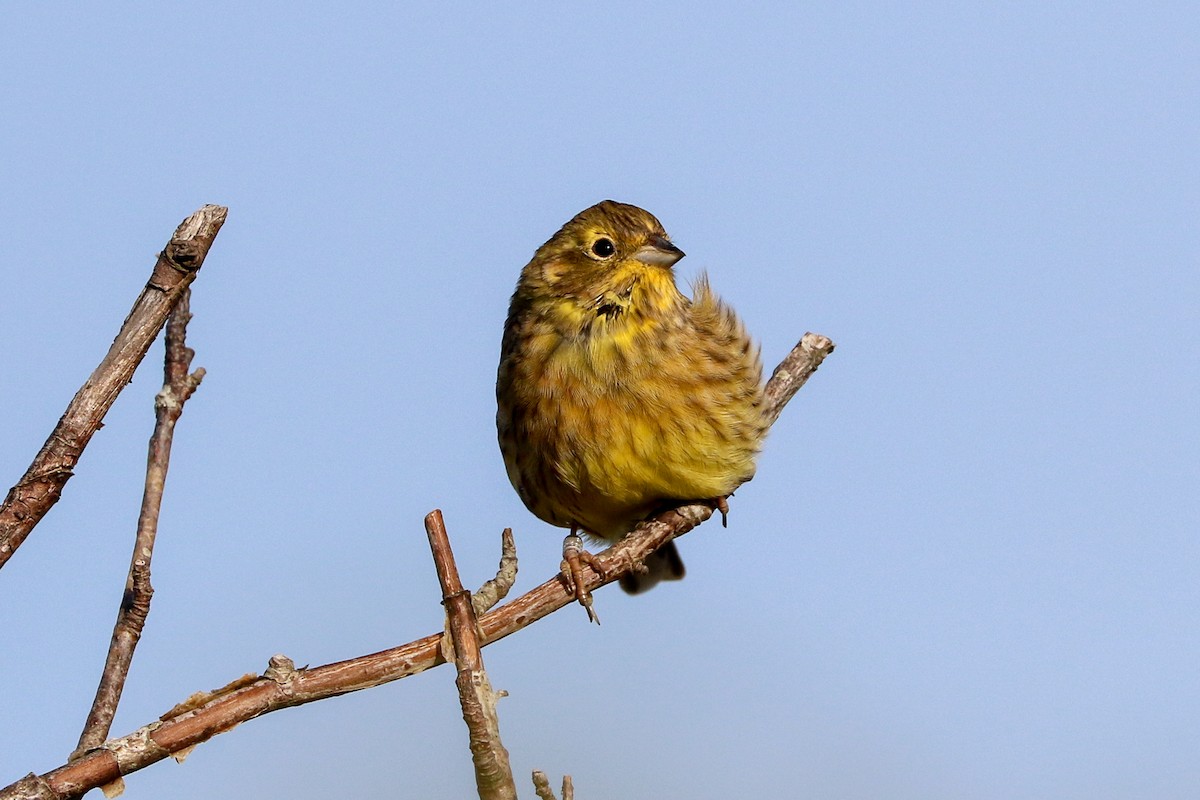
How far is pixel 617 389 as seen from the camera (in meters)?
5.50

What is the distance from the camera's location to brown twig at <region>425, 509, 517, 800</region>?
8.26 ft

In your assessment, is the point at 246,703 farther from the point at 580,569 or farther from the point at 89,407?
the point at 580,569

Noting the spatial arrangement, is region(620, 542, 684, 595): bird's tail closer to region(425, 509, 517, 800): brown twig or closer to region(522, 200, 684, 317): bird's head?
region(522, 200, 684, 317): bird's head

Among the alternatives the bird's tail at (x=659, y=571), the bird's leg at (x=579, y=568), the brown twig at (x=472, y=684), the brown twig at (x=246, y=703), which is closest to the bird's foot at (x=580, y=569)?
the bird's leg at (x=579, y=568)

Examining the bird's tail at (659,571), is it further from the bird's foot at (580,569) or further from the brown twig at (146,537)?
the brown twig at (146,537)

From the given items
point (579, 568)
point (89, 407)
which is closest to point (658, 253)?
point (579, 568)

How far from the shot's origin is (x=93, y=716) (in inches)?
126

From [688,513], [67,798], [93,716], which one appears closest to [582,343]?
[688,513]

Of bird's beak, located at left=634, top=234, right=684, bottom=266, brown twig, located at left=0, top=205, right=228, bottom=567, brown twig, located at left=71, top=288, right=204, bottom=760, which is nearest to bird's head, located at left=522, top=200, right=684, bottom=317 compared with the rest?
bird's beak, located at left=634, top=234, right=684, bottom=266

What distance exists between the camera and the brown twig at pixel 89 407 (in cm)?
270

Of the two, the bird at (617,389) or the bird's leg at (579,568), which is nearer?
the bird's leg at (579,568)

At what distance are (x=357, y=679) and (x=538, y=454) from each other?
2.53m

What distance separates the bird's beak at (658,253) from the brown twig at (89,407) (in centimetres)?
312

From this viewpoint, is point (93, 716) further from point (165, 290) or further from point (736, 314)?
point (736, 314)
